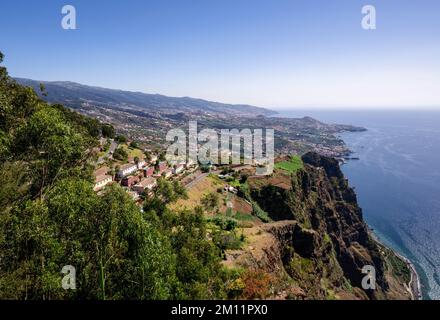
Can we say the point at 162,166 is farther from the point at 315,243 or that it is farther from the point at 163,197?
the point at 315,243

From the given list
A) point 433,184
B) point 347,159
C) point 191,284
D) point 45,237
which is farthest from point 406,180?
point 45,237

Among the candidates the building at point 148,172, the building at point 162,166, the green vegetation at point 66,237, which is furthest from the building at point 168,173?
the green vegetation at point 66,237

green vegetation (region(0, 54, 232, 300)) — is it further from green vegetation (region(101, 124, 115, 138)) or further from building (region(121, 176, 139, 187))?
green vegetation (region(101, 124, 115, 138))

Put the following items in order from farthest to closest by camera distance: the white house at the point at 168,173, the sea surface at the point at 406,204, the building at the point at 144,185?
the sea surface at the point at 406,204 → the white house at the point at 168,173 → the building at the point at 144,185

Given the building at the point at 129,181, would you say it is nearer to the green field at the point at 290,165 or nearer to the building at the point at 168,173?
the building at the point at 168,173

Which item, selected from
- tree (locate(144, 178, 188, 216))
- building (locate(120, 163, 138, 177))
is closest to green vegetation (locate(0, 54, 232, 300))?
tree (locate(144, 178, 188, 216))

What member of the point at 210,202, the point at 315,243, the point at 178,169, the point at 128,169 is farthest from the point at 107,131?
the point at 315,243
